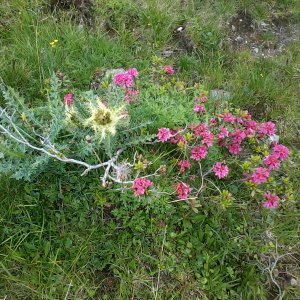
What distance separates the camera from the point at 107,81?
2.97 metres

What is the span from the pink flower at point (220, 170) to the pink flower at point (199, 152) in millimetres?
113

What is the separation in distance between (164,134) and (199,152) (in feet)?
0.90

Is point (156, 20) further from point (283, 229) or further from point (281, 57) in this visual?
point (283, 229)

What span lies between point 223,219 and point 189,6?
2.64 meters

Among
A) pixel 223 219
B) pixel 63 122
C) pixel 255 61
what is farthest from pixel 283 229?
pixel 255 61

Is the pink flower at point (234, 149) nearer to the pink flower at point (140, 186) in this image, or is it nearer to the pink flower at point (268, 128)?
the pink flower at point (268, 128)

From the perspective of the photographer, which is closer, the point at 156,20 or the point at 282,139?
Result: the point at 282,139

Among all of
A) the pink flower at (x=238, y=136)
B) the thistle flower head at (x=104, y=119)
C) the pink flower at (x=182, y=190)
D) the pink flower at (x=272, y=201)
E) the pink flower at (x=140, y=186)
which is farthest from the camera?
the pink flower at (x=238, y=136)

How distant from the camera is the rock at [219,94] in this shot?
336 centimetres

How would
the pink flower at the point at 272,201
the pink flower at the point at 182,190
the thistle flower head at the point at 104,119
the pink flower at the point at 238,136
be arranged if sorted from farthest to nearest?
the pink flower at the point at 238,136
the pink flower at the point at 272,201
the pink flower at the point at 182,190
the thistle flower head at the point at 104,119

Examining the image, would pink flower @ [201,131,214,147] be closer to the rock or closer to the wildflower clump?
the wildflower clump

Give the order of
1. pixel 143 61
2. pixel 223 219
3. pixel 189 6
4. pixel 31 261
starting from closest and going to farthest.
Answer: pixel 31 261 → pixel 223 219 → pixel 143 61 → pixel 189 6

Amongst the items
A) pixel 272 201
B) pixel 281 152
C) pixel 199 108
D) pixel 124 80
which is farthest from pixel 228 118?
pixel 124 80

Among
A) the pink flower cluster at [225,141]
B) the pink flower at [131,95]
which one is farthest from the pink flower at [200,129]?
the pink flower at [131,95]
